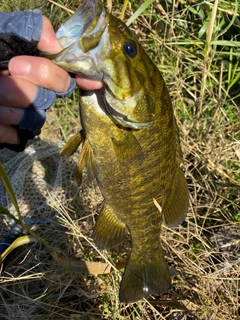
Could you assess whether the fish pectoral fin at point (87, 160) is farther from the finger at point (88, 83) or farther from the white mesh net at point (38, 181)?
the white mesh net at point (38, 181)

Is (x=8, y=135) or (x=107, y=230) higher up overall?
(x=8, y=135)

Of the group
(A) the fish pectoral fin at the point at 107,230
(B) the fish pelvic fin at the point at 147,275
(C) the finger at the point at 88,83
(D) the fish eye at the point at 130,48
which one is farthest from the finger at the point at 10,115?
(B) the fish pelvic fin at the point at 147,275

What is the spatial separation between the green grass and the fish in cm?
24

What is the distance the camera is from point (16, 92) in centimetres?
147

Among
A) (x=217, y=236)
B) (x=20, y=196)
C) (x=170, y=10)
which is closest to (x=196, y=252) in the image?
(x=217, y=236)

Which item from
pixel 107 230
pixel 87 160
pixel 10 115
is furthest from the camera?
pixel 107 230

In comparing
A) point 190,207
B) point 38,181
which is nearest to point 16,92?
point 38,181

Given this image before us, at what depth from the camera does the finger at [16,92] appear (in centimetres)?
144

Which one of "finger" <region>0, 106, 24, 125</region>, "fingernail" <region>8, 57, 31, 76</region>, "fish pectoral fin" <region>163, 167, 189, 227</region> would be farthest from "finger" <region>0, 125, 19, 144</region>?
"fish pectoral fin" <region>163, 167, 189, 227</region>

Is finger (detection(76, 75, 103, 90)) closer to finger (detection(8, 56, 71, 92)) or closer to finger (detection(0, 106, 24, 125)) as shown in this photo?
finger (detection(8, 56, 71, 92))

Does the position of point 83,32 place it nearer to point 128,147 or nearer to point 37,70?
point 37,70

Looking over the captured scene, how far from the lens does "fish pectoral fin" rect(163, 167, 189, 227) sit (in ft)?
6.11

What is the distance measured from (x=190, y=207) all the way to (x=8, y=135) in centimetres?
124

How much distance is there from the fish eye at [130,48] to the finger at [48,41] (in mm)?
220
